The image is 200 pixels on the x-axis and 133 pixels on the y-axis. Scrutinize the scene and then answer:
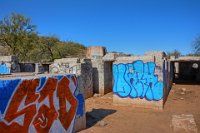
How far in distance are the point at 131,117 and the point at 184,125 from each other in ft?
7.01

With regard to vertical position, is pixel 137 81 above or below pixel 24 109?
above

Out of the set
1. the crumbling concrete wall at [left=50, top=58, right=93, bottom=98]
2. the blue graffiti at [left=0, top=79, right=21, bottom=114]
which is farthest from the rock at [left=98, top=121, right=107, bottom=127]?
the crumbling concrete wall at [left=50, top=58, right=93, bottom=98]

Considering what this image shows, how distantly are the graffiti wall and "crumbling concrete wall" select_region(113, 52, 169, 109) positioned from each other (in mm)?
4020

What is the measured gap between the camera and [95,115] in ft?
29.2

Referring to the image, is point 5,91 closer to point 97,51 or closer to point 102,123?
point 102,123

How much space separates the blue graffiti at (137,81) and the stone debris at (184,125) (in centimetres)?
186

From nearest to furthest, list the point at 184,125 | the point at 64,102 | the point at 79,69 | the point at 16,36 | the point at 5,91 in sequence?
the point at 5,91
the point at 64,102
the point at 184,125
the point at 79,69
the point at 16,36

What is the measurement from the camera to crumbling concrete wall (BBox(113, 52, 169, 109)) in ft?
32.4

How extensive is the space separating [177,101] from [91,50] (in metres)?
15.7

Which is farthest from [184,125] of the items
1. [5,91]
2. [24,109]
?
[5,91]

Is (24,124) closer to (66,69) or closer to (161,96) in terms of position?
(161,96)

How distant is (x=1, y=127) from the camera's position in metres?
4.41

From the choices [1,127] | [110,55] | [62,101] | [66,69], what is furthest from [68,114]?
[110,55]

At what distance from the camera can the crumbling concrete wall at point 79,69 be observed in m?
12.5
